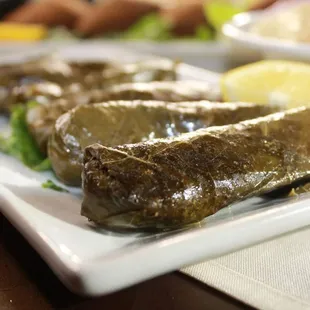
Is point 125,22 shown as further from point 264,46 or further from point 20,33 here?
point 264,46

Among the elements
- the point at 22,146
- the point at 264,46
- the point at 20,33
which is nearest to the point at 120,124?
the point at 22,146

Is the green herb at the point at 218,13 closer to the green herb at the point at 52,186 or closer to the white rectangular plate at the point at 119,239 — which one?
the green herb at the point at 52,186

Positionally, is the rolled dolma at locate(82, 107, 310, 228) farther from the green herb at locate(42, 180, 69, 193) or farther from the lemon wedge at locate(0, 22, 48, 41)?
the lemon wedge at locate(0, 22, 48, 41)

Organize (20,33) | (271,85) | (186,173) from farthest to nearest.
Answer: (20,33) < (271,85) < (186,173)

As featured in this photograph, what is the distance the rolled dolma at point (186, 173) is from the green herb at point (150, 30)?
12.9 ft

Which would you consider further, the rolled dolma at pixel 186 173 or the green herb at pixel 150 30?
the green herb at pixel 150 30

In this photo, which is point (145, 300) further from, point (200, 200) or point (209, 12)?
point (209, 12)

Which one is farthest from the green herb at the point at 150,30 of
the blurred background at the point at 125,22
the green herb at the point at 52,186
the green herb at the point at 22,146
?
the green herb at the point at 52,186

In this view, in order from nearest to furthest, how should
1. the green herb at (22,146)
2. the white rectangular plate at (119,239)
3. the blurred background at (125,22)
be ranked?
the white rectangular plate at (119,239), the green herb at (22,146), the blurred background at (125,22)

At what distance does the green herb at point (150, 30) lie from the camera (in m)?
5.67

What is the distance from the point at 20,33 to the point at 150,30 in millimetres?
1326

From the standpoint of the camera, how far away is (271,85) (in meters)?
2.61

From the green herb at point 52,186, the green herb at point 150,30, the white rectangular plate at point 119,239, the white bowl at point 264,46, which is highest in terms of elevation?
the white rectangular plate at point 119,239

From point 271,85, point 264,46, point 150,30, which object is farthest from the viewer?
point 150,30
